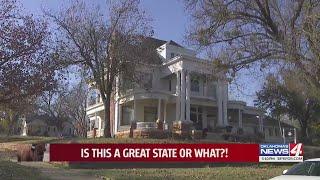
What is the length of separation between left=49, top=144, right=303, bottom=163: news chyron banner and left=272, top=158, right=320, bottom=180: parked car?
12.9m

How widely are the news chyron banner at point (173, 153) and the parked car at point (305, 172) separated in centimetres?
1288

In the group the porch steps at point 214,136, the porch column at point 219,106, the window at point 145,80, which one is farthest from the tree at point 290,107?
the window at point 145,80

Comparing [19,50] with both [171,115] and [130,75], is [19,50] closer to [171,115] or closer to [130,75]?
[130,75]

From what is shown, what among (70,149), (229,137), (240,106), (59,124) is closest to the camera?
(70,149)

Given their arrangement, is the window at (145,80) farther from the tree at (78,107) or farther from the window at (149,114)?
the tree at (78,107)

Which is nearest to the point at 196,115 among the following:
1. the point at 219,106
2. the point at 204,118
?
the point at 204,118

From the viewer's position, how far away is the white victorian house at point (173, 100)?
4347 cm

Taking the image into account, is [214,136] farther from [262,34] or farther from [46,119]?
[46,119]

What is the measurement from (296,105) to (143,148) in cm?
3116

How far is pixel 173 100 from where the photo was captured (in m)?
45.2

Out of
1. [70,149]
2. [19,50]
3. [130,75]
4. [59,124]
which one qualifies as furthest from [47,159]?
[59,124]

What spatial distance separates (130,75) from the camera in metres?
38.7

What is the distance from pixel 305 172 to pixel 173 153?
44.3ft

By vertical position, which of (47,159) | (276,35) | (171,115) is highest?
(276,35)
